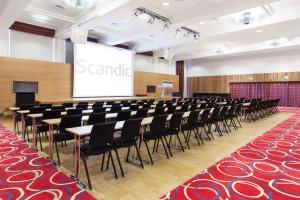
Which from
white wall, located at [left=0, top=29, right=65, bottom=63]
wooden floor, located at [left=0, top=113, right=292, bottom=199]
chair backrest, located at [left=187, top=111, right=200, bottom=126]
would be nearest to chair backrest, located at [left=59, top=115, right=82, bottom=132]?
wooden floor, located at [left=0, top=113, right=292, bottom=199]

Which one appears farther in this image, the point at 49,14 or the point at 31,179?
the point at 49,14

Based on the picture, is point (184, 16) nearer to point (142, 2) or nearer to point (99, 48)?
point (142, 2)

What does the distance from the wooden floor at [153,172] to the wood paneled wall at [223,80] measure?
1316 cm

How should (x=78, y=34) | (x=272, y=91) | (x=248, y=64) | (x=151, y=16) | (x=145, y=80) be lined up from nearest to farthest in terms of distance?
(x=151, y=16) < (x=78, y=34) < (x=145, y=80) < (x=272, y=91) < (x=248, y=64)

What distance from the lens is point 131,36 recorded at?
35.6 feet

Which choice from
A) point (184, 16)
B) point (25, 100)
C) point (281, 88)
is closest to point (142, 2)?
point (184, 16)

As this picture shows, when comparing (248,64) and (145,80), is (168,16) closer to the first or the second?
(145,80)

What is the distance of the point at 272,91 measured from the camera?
53.5 feet

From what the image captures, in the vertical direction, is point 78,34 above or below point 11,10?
below

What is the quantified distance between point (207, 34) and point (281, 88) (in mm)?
9217

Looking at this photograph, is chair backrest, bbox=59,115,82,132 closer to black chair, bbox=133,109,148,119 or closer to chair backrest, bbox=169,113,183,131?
black chair, bbox=133,109,148,119

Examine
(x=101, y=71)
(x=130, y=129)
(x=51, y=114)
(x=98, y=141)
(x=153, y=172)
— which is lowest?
(x=153, y=172)

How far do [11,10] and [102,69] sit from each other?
5550mm

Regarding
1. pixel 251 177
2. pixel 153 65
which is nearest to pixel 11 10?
pixel 251 177
